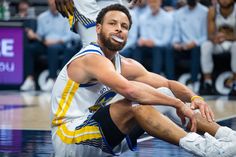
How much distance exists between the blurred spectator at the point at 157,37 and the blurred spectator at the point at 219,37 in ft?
2.13

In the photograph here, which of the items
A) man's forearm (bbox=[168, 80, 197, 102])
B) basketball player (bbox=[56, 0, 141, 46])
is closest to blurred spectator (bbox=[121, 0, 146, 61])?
basketball player (bbox=[56, 0, 141, 46])

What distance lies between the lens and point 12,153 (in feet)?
22.8

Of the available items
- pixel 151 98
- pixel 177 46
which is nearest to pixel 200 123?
pixel 151 98

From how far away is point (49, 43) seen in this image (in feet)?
47.8

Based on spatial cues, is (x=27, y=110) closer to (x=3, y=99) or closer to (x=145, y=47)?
(x=3, y=99)

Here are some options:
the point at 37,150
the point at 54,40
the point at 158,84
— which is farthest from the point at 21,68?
the point at 158,84

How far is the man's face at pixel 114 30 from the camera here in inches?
218

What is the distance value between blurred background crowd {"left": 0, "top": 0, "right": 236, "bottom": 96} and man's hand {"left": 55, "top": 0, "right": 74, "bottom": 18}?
20.6 feet

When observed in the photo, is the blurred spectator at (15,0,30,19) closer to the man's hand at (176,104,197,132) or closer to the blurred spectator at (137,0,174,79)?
the blurred spectator at (137,0,174,79)

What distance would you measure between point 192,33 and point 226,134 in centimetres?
861

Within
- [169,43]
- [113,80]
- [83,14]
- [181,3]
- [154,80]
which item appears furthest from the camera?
[181,3]

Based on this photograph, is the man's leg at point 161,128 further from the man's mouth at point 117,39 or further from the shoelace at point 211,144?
the man's mouth at point 117,39

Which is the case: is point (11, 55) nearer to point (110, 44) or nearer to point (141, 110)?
point (110, 44)

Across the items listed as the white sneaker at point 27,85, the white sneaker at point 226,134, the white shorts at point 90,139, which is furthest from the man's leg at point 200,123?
the white sneaker at point 27,85
